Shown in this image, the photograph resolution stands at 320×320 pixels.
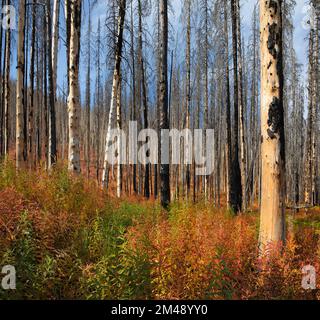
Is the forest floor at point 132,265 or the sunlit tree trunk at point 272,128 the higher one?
the sunlit tree trunk at point 272,128

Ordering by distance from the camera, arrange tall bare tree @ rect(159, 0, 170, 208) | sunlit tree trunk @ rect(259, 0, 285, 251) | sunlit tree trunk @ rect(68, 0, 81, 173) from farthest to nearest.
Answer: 1. tall bare tree @ rect(159, 0, 170, 208)
2. sunlit tree trunk @ rect(68, 0, 81, 173)
3. sunlit tree trunk @ rect(259, 0, 285, 251)

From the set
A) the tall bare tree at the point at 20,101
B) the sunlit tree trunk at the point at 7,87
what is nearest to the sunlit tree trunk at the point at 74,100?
the tall bare tree at the point at 20,101

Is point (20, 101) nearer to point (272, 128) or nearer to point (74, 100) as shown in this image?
point (74, 100)

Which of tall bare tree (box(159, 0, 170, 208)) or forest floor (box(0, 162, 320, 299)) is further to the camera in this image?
tall bare tree (box(159, 0, 170, 208))

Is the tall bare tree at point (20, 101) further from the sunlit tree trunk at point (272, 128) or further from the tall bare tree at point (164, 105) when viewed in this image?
the sunlit tree trunk at point (272, 128)

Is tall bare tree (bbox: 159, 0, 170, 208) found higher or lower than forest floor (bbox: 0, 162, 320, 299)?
higher

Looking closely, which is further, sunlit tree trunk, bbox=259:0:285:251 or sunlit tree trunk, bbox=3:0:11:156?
sunlit tree trunk, bbox=3:0:11:156

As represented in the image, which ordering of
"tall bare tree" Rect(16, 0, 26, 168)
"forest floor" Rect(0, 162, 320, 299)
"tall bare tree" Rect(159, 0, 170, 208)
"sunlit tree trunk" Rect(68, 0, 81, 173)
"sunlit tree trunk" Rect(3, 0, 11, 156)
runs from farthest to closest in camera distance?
"sunlit tree trunk" Rect(3, 0, 11, 156) < "tall bare tree" Rect(159, 0, 170, 208) < "tall bare tree" Rect(16, 0, 26, 168) < "sunlit tree trunk" Rect(68, 0, 81, 173) < "forest floor" Rect(0, 162, 320, 299)

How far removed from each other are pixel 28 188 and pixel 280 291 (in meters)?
4.37

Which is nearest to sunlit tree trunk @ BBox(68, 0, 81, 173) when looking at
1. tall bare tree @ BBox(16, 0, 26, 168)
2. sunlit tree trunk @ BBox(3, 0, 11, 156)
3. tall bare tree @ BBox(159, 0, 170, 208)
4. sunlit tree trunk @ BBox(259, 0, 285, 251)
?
tall bare tree @ BBox(16, 0, 26, 168)

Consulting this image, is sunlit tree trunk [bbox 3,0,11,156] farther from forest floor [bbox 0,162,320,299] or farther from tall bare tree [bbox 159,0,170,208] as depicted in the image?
forest floor [bbox 0,162,320,299]

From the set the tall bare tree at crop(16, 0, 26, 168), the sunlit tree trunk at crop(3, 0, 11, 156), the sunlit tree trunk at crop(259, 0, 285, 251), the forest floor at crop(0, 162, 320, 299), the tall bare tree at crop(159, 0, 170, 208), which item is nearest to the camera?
the forest floor at crop(0, 162, 320, 299)
